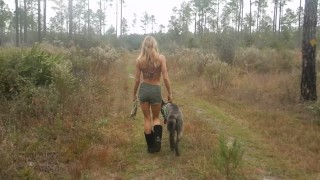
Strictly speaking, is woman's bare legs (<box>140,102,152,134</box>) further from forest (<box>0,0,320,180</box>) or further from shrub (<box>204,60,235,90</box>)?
shrub (<box>204,60,235,90</box>)

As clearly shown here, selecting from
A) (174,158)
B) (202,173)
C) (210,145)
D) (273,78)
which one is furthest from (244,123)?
(273,78)

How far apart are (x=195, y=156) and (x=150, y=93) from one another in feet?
4.23

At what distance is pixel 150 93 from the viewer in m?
6.39

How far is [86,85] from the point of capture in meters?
11.2

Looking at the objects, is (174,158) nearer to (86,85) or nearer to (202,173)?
(202,173)

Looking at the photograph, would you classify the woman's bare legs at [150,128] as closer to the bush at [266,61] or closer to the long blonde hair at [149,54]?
the long blonde hair at [149,54]

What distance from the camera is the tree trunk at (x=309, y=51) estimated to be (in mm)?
10453

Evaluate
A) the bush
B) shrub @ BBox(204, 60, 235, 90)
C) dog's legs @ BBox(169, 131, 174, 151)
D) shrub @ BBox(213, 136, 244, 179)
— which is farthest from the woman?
the bush

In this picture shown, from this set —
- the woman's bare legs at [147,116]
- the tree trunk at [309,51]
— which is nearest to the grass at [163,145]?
the woman's bare legs at [147,116]

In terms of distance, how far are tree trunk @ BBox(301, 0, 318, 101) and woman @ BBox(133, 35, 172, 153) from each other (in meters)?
5.83

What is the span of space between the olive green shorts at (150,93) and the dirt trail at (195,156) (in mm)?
955

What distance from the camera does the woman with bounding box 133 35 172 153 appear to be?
6.32 meters

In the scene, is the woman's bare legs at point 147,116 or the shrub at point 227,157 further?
the woman's bare legs at point 147,116

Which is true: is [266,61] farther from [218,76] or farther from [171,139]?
[171,139]
